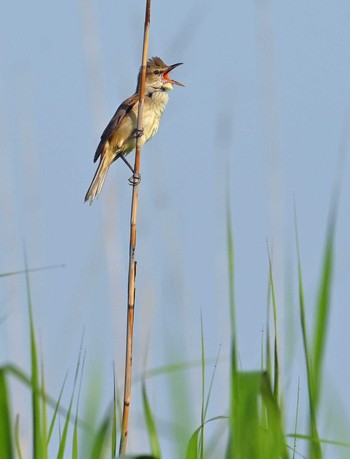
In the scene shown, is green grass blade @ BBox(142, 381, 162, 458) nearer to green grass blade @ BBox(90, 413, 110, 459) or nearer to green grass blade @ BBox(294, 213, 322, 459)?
green grass blade @ BBox(90, 413, 110, 459)

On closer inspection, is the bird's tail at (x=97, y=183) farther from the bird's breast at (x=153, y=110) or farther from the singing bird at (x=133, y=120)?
the bird's breast at (x=153, y=110)

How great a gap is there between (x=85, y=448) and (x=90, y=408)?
135 millimetres

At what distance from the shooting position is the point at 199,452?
1.46 metres

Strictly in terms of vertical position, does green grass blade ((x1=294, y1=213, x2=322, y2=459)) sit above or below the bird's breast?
below

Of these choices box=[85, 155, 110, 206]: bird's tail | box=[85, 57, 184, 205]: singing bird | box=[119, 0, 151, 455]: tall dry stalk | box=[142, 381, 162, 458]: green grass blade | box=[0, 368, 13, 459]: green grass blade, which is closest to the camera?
box=[0, 368, 13, 459]: green grass blade

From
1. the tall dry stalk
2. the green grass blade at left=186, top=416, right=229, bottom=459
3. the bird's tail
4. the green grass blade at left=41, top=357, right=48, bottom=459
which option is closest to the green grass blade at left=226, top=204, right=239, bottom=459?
the green grass blade at left=186, top=416, right=229, bottom=459

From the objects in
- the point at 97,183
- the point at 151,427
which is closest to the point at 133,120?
the point at 97,183

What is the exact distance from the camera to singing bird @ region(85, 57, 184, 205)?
14.5 feet

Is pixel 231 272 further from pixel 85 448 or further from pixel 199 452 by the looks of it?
pixel 85 448

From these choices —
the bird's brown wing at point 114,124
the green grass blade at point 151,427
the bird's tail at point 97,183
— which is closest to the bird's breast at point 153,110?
the bird's brown wing at point 114,124

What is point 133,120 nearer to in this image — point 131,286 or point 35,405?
point 131,286

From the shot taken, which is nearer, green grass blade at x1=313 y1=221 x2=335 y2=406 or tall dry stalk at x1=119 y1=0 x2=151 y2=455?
green grass blade at x1=313 y1=221 x2=335 y2=406

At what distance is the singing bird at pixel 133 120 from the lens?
4.42m

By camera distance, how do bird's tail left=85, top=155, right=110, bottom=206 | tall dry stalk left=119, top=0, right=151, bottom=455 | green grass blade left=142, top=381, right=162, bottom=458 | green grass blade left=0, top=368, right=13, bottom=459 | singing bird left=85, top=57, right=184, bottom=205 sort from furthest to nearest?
1. singing bird left=85, top=57, right=184, bottom=205
2. bird's tail left=85, top=155, right=110, bottom=206
3. tall dry stalk left=119, top=0, right=151, bottom=455
4. green grass blade left=142, top=381, right=162, bottom=458
5. green grass blade left=0, top=368, right=13, bottom=459
